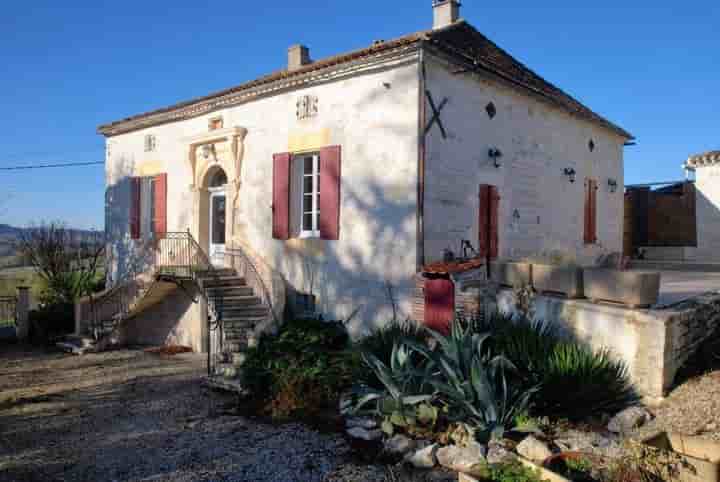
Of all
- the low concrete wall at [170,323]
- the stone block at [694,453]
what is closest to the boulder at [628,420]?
the stone block at [694,453]

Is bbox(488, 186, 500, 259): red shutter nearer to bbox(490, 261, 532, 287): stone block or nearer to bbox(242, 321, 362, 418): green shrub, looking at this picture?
bbox(490, 261, 532, 287): stone block

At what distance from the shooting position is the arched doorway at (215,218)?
475 inches

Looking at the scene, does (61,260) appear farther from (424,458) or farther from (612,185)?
(612,185)

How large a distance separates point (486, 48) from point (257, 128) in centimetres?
491

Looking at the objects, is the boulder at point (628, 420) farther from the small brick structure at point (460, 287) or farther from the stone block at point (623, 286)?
the small brick structure at point (460, 287)

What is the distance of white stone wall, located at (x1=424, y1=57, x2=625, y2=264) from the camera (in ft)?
27.9

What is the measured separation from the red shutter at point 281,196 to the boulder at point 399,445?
558 cm

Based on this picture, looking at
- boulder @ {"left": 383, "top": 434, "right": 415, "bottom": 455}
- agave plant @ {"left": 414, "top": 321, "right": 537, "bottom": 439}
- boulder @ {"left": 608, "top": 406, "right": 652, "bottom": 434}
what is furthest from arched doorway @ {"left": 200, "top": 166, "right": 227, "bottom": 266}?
boulder @ {"left": 608, "top": 406, "right": 652, "bottom": 434}

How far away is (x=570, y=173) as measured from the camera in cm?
1195

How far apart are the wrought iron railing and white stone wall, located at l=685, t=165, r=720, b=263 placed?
20723 millimetres

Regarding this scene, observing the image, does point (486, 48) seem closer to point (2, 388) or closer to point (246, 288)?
point (246, 288)

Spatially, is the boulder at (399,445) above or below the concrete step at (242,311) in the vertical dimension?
below

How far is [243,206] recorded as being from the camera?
36.5 feet

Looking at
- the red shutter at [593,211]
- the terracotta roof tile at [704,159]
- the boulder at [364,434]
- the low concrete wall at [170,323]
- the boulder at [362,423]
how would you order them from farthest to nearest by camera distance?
the terracotta roof tile at [704,159]
the red shutter at [593,211]
the low concrete wall at [170,323]
the boulder at [362,423]
the boulder at [364,434]
